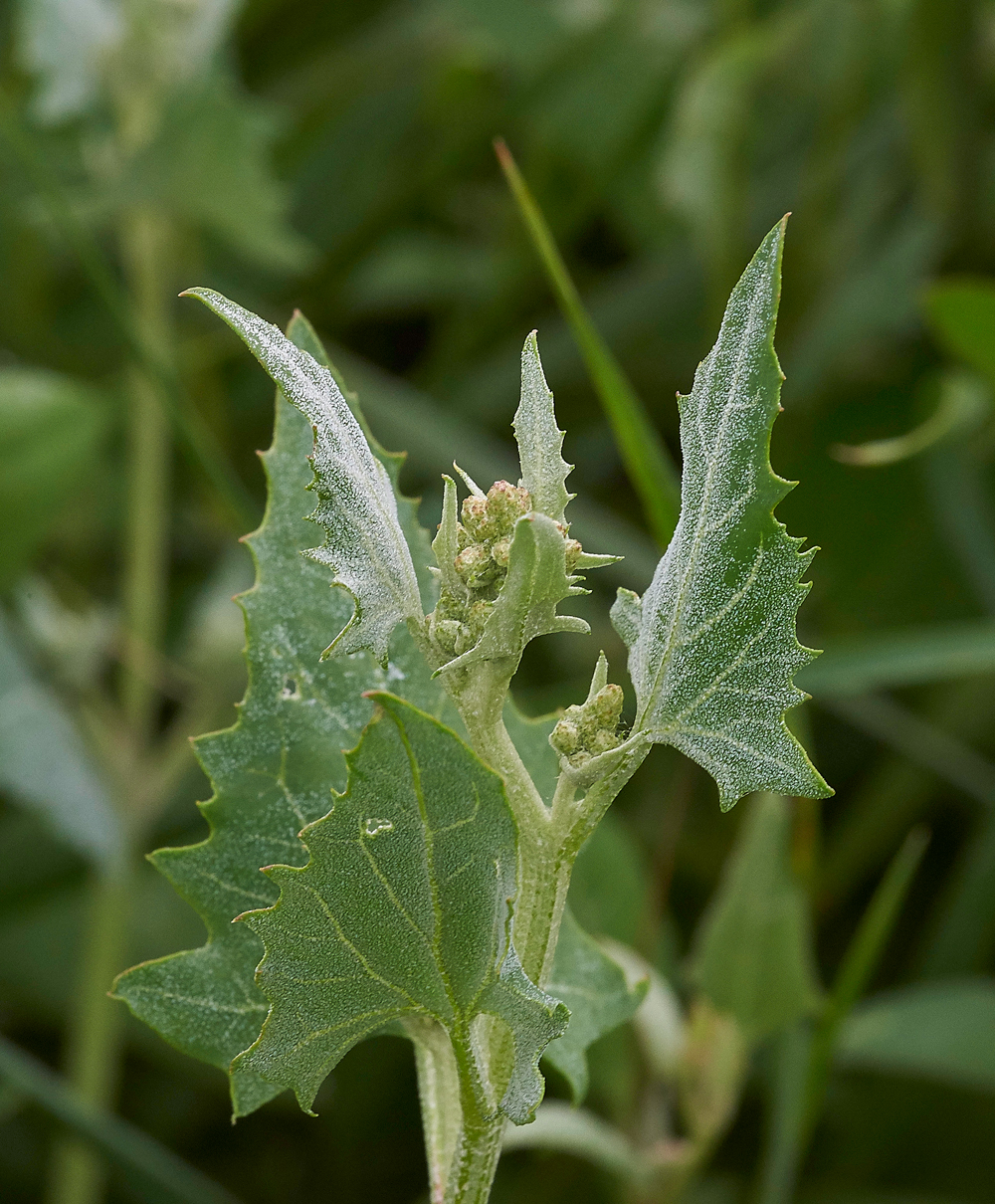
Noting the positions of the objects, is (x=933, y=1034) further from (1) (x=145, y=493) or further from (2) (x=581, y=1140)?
(1) (x=145, y=493)

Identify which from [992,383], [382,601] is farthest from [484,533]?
[992,383]

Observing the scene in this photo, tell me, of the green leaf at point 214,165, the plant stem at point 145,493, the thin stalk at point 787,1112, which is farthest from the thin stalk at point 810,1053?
the green leaf at point 214,165

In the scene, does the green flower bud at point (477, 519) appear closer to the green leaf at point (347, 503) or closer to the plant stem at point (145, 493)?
the green leaf at point (347, 503)

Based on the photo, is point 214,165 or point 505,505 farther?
point 214,165

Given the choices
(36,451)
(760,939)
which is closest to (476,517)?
(760,939)

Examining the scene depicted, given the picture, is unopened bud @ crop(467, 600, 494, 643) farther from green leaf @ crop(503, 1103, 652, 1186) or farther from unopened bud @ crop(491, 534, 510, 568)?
green leaf @ crop(503, 1103, 652, 1186)

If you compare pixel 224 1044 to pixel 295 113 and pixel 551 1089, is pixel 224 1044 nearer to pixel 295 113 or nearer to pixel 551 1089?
pixel 551 1089
